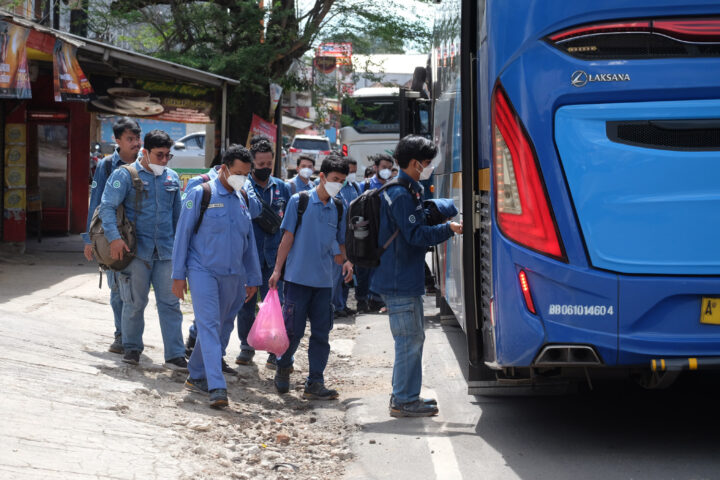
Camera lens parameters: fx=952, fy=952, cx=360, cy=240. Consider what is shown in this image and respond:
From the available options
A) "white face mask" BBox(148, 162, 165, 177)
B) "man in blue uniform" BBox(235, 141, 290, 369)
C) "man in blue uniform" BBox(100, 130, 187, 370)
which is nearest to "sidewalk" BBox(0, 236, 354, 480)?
"man in blue uniform" BBox(235, 141, 290, 369)

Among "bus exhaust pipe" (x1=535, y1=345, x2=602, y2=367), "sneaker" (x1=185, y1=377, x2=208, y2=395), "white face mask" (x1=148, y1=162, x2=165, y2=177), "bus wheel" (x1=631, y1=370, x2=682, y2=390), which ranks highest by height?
"white face mask" (x1=148, y1=162, x2=165, y2=177)

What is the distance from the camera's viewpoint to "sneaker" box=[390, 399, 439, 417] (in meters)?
6.96

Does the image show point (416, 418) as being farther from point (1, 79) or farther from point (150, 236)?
point (1, 79)

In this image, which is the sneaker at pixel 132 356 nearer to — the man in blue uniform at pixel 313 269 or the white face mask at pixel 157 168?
the man in blue uniform at pixel 313 269

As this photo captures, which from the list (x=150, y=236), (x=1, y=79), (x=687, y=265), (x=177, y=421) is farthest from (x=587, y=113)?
(x=1, y=79)

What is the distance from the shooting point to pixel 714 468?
5.37 meters

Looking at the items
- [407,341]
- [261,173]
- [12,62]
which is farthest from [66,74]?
[407,341]

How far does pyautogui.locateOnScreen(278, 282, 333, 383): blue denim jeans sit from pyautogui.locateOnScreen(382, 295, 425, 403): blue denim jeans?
1173 millimetres

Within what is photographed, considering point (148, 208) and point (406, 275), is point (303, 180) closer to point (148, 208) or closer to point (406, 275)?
point (148, 208)

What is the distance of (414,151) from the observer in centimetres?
683

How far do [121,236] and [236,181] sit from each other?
1243 millimetres

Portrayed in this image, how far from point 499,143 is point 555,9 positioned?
83 centimetres

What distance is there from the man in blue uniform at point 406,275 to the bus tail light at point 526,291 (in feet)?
4.26

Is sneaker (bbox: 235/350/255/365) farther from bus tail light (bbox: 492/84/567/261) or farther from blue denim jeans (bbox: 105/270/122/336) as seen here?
bus tail light (bbox: 492/84/567/261)
